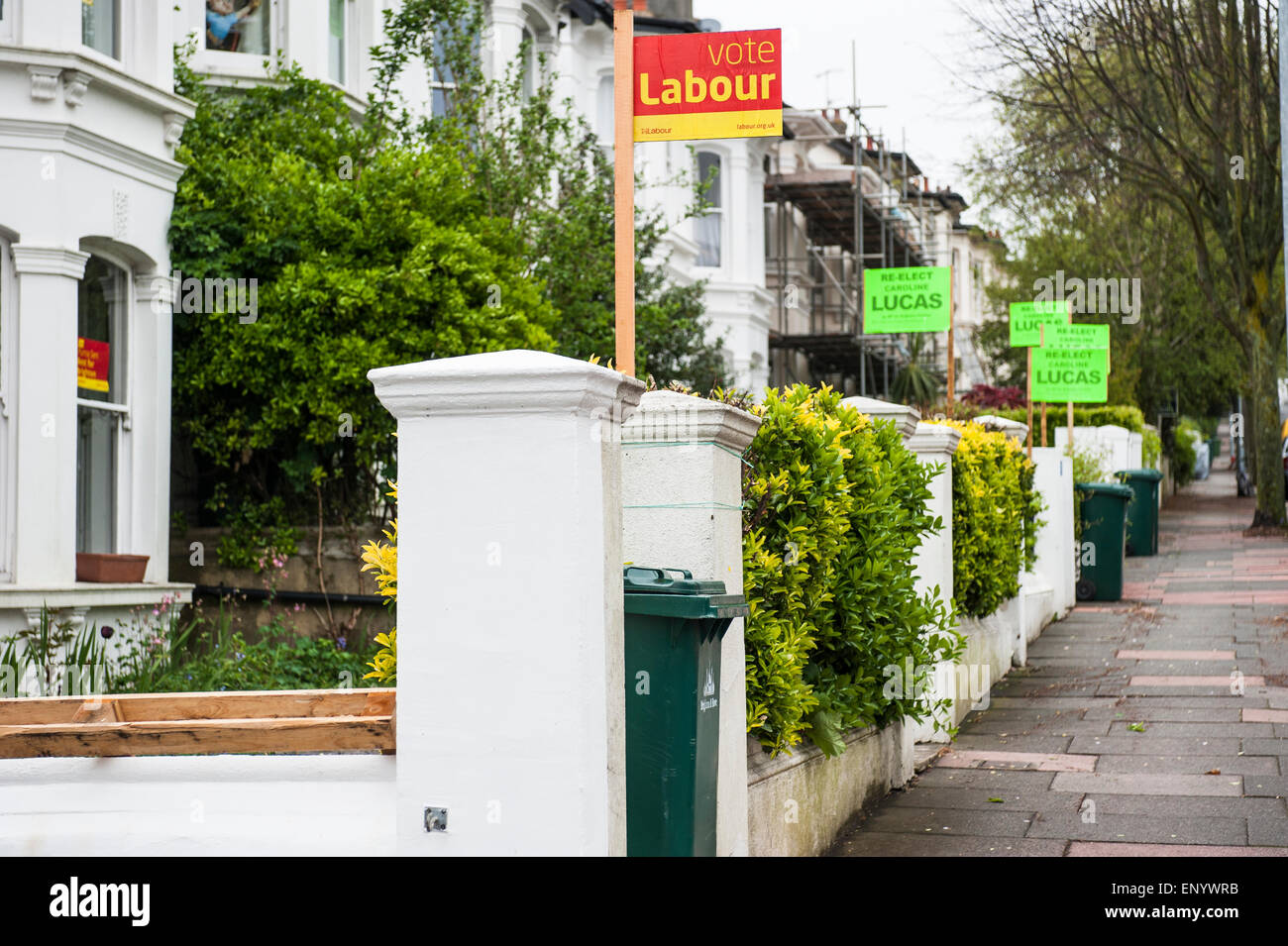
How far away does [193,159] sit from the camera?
11531 mm

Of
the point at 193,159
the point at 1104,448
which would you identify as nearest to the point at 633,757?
the point at 193,159

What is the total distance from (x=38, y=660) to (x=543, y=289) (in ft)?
21.4

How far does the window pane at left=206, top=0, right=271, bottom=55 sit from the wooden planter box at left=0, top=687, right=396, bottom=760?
9.84 metres

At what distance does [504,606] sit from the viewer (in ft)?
13.0

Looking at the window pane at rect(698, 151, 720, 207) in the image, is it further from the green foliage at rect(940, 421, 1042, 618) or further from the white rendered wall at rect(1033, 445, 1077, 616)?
the green foliage at rect(940, 421, 1042, 618)

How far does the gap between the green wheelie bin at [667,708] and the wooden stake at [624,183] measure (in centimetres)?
100

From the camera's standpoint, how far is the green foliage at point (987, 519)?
33.4ft

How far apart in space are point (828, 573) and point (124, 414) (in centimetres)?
648

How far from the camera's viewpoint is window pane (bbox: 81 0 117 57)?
1056 cm

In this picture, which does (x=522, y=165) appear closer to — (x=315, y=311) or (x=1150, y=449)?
(x=315, y=311)

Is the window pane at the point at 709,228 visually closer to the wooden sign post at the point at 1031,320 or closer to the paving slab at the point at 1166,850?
the wooden sign post at the point at 1031,320

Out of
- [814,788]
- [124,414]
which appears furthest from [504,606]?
[124,414]

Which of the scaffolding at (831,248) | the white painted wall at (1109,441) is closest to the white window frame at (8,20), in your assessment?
the white painted wall at (1109,441)

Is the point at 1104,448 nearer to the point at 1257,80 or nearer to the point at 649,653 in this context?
the point at 1257,80
